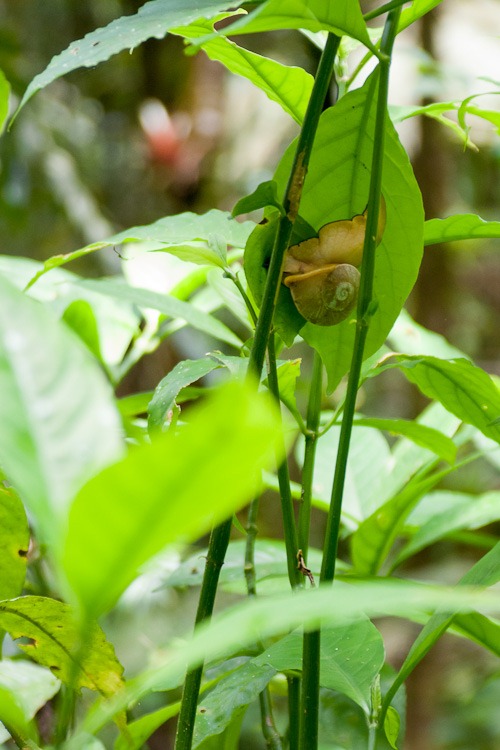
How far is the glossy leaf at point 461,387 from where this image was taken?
1.34ft

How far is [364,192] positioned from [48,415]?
241mm

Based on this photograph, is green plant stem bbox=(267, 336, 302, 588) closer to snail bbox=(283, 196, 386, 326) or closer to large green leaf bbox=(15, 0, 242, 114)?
snail bbox=(283, 196, 386, 326)

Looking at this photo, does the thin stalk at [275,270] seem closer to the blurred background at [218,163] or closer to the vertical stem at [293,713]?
the vertical stem at [293,713]

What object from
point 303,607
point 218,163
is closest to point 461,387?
point 303,607

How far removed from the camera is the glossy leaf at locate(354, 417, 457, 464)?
46 centimetres

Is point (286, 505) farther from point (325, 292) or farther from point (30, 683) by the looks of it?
point (30, 683)

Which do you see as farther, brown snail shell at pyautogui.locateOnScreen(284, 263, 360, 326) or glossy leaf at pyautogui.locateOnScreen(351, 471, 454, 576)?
glossy leaf at pyautogui.locateOnScreen(351, 471, 454, 576)

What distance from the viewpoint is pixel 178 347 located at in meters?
1.75

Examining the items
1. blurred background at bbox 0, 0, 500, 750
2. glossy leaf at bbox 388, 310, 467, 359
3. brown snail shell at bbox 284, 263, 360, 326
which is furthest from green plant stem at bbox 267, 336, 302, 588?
blurred background at bbox 0, 0, 500, 750

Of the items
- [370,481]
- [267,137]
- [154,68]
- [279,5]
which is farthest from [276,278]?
[154,68]

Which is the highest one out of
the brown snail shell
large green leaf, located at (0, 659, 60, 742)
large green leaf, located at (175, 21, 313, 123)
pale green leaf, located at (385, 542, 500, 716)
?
large green leaf, located at (175, 21, 313, 123)

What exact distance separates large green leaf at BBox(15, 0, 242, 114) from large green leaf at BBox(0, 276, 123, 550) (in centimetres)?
14

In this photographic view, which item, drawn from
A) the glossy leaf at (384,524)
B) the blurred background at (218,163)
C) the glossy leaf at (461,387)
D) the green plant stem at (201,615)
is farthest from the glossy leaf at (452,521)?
the blurred background at (218,163)

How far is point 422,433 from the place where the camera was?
0.47 m
